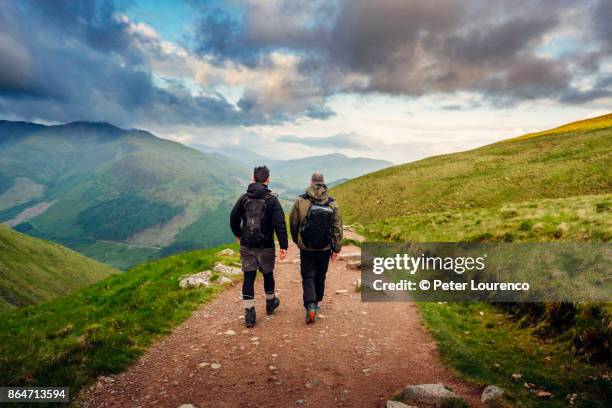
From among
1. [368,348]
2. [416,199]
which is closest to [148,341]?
[368,348]

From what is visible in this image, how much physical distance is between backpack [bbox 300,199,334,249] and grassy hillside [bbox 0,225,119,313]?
89.9m

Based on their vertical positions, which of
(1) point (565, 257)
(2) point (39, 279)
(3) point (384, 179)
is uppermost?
(3) point (384, 179)

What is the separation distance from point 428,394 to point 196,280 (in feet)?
33.4

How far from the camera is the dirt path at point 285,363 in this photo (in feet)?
21.7

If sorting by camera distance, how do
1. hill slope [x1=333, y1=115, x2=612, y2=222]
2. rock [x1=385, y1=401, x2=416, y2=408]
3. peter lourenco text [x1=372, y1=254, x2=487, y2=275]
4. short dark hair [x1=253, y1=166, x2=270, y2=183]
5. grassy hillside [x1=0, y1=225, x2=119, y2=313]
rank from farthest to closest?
grassy hillside [x1=0, y1=225, x2=119, y2=313], hill slope [x1=333, y1=115, x2=612, y2=222], peter lourenco text [x1=372, y1=254, x2=487, y2=275], short dark hair [x1=253, y1=166, x2=270, y2=183], rock [x1=385, y1=401, x2=416, y2=408]

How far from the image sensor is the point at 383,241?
74.8ft

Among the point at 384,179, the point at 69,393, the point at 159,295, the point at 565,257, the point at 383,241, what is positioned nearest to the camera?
the point at 69,393

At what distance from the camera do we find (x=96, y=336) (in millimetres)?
9023

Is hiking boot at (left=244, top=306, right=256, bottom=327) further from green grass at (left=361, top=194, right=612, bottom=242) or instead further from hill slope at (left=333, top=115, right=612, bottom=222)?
hill slope at (left=333, top=115, right=612, bottom=222)

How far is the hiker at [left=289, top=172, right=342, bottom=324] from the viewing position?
9.71 m

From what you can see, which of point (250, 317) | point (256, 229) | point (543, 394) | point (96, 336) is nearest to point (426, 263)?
point (250, 317)

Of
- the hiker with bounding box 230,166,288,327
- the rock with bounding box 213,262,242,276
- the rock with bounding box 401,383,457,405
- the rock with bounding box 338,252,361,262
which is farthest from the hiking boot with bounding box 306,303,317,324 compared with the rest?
the rock with bounding box 338,252,361,262

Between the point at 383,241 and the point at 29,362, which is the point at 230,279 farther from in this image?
the point at 383,241

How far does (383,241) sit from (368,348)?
14508mm
